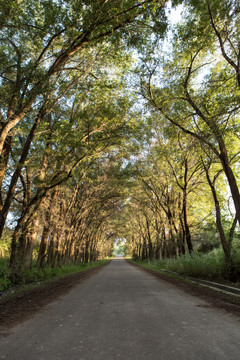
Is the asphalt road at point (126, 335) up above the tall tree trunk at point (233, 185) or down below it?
below

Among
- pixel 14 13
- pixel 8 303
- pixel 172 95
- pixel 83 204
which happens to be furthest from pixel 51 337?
pixel 83 204

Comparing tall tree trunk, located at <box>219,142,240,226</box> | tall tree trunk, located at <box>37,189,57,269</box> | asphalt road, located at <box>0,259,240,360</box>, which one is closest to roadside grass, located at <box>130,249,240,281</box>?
tall tree trunk, located at <box>219,142,240,226</box>

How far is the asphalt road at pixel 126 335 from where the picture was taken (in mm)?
3076

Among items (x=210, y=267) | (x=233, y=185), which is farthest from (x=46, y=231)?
(x=233, y=185)

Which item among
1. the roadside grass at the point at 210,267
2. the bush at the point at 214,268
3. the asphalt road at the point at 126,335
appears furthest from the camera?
the roadside grass at the point at 210,267

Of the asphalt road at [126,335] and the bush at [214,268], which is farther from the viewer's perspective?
the bush at [214,268]

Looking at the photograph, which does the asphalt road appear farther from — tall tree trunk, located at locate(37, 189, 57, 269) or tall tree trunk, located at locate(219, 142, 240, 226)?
tall tree trunk, located at locate(37, 189, 57, 269)

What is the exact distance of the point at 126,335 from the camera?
3.82 meters

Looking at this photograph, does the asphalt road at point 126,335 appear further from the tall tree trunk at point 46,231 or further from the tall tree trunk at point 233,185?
the tall tree trunk at point 46,231

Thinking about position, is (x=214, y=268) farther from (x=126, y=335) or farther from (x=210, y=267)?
(x=126, y=335)

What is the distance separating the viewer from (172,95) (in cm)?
1111

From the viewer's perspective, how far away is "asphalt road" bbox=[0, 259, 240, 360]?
3.08m

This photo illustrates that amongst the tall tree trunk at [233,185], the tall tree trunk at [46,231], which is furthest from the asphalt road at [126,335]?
the tall tree trunk at [46,231]

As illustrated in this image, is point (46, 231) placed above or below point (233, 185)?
below
